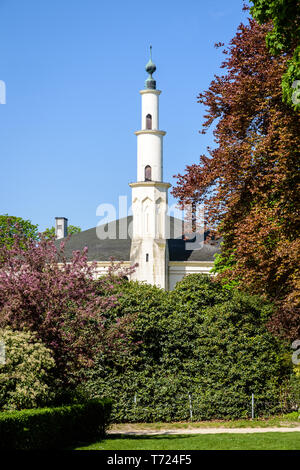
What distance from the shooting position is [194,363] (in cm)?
2361

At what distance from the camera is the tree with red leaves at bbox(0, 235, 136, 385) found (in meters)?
14.9

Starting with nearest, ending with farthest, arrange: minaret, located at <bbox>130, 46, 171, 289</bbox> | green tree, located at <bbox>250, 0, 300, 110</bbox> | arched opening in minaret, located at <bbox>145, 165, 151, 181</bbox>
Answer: green tree, located at <bbox>250, 0, 300, 110</bbox> < minaret, located at <bbox>130, 46, 171, 289</bbox> < arched opening in minaret, located at <bbox>145, 165, 151, 181</bbox>

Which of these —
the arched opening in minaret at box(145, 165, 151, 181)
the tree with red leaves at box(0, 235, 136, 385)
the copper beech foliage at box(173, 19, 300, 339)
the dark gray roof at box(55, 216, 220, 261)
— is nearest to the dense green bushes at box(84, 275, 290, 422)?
the copper beech foliage at box(173, 19, 300, 339)

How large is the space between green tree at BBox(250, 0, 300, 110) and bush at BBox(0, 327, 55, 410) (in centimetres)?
744

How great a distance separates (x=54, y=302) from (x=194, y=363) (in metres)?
9.86

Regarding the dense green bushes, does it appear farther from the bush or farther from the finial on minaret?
the finial on minaret

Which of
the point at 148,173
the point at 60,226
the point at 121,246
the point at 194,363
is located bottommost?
the point at 194,363

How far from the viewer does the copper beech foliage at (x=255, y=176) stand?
1764 centimetres

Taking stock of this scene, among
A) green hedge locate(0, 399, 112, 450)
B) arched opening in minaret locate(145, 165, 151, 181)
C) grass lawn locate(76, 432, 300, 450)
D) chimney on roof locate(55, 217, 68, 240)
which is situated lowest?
grass lawn locate(76, 432, 300, 450)

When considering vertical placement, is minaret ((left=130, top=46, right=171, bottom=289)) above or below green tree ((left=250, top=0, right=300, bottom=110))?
above

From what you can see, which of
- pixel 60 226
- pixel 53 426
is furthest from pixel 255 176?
pixel 60 226

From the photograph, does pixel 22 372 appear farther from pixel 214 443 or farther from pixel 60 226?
pixel 60 226

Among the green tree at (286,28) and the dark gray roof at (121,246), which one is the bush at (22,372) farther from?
the dark gray roof at (121,246)
